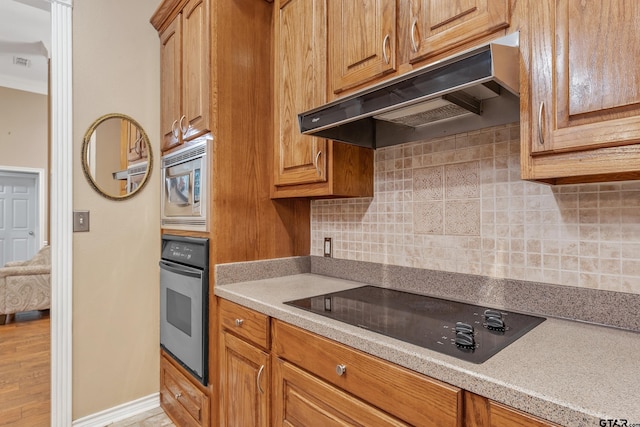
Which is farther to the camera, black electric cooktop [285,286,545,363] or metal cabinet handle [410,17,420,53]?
metal cabinet handle [410,17,420,53]

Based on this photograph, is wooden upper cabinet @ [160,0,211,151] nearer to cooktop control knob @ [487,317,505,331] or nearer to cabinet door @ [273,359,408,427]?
cabinet door @ [273,359,408,427]

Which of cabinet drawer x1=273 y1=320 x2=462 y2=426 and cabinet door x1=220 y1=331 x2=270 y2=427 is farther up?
cabinet drawer x1=273 y1=320 x2=462 y2=426

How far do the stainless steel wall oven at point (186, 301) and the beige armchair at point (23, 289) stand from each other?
2.98 meters

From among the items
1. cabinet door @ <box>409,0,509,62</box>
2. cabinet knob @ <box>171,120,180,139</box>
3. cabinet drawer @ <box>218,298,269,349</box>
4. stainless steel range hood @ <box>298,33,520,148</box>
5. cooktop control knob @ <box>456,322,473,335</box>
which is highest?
cabinet door @ <box>409,0,509,62</box>

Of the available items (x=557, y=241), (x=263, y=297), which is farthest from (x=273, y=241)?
(x=557, y=241)

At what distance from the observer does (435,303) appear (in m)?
1.34

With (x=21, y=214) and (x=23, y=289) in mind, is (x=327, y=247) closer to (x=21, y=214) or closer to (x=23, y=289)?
(x=23, y=289)

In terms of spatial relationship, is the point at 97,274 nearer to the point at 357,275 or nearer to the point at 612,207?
the point at 357,275

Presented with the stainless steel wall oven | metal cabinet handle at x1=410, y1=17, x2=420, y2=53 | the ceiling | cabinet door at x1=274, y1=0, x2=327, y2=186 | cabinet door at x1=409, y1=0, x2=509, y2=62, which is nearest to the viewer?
cabinet door at x1=409, y1=0, x2=509, y2=62

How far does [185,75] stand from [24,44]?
3.52m

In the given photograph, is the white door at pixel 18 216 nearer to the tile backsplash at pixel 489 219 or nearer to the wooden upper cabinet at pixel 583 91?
the tile backsplash at pixel 489 219

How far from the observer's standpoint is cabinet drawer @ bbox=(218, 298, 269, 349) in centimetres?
137

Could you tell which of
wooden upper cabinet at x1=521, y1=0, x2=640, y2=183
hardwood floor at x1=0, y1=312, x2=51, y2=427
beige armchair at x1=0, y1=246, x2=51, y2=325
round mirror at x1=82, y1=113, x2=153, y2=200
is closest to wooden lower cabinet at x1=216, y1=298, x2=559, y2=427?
wooden upper cabinet at x1=521, y1=0, x2=640, y2=183

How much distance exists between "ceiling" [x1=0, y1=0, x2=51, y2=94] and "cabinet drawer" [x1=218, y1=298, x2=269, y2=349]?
78.5 inches
